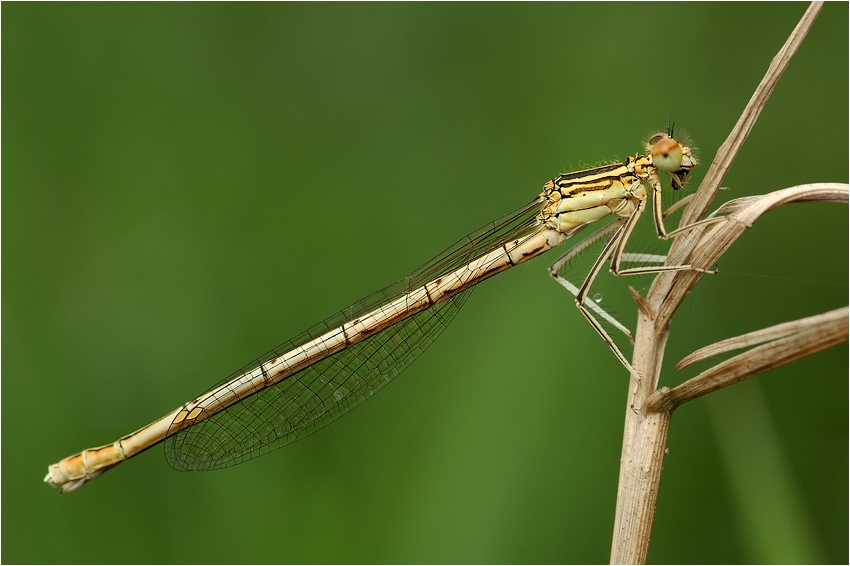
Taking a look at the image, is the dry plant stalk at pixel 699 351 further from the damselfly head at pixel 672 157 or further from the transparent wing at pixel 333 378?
the transparent wing at pixel 333 378

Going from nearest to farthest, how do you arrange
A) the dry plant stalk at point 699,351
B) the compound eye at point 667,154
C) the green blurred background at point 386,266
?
the dry plant stalk at point 699,351, the green blurred background at point 386,266, the compound eye at point 667,154

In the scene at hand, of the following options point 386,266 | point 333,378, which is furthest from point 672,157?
point 333,378

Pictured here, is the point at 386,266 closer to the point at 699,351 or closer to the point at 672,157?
the point at 672,157

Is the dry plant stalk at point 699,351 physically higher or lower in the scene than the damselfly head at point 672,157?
lower

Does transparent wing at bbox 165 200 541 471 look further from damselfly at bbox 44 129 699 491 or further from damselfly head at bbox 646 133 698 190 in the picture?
damselfly head at bbox 646 133 698 190

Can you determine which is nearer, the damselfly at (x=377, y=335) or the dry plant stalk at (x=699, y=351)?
the dry plant stalk at (x=699, y=351)

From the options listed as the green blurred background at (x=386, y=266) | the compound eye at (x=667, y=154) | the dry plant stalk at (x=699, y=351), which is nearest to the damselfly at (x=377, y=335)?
the compound eye at (x=667, y=154)
